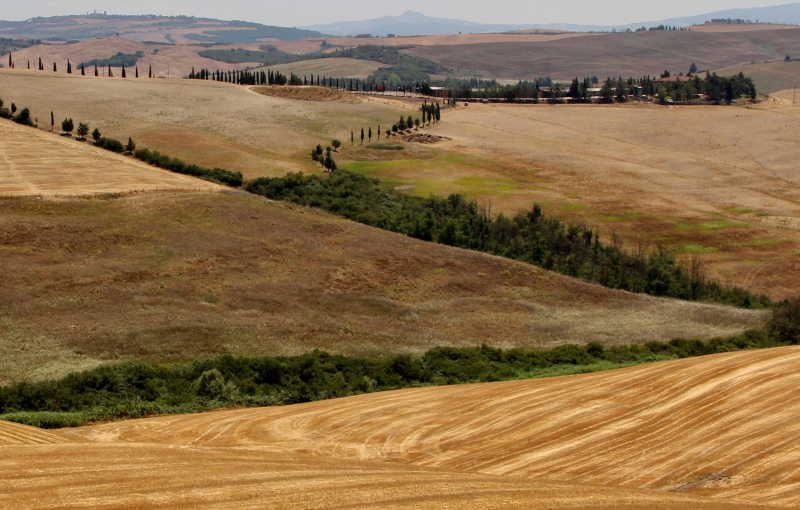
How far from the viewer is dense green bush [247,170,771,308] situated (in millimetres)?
54006

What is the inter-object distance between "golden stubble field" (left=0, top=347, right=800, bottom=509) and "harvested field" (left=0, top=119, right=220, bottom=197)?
4128 centimetres

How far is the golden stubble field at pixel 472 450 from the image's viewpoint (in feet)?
44.3

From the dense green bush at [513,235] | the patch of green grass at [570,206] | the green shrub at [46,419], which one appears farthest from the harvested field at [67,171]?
the patch of green grass at [570,206]

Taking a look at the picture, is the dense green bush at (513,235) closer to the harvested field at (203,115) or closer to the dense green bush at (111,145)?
the harvested field at (203,115)

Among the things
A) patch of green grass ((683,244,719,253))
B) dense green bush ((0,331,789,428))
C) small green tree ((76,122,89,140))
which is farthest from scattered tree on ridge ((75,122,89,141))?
Result: patch of green grass ((683,244,719,253))

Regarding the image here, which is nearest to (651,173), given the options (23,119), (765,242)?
(765,242)

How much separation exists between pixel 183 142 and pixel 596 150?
211 feet

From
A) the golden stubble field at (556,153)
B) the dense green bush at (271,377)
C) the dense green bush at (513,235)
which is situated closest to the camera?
the dense green bush at (271,377)

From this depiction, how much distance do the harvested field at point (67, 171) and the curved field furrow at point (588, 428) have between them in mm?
41308

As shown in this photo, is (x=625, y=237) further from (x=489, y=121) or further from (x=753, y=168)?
(x=489, y=121)

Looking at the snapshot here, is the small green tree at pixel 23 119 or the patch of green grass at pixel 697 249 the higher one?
the small green tree at pixel 23 119

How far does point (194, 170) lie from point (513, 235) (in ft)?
106

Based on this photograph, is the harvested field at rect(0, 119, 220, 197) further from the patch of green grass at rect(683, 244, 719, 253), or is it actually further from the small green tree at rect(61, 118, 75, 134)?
the patch of green grass at rect(683, 244, 719, 253)

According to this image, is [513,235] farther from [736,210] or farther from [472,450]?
[472,450]
